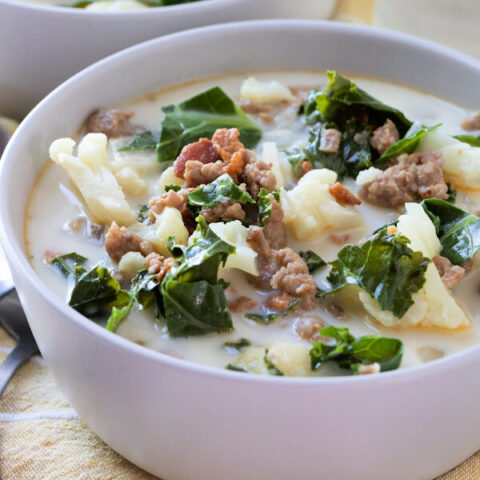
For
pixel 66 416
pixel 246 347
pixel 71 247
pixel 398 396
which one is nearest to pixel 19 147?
pixel 71 247

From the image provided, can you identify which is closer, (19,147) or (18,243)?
(18,243)

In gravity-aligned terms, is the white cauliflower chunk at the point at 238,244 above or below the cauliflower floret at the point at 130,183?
above

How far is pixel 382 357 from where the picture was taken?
2.64 m

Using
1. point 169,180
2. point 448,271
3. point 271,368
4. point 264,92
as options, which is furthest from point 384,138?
point 271,368

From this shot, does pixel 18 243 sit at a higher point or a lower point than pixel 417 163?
lower

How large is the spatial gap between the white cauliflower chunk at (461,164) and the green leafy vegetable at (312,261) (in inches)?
30.8

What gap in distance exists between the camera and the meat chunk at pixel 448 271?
2.96 meters

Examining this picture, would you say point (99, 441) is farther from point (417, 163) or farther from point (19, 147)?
point (417, 163)

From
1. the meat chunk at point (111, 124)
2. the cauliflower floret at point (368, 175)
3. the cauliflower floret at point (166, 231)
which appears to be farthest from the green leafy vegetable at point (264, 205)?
the meat chunk at point (111, 124)

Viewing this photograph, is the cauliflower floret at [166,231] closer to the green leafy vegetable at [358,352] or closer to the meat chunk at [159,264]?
the meat chunk at [159,264]

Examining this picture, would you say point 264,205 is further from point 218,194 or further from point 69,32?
point 69,32

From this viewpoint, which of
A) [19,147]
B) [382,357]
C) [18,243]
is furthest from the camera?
[19,147]

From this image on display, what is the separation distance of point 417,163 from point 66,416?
1766mm

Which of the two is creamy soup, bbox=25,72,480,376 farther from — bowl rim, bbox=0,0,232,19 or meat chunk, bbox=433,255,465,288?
bowl rim, bbox=0,0,232,19
